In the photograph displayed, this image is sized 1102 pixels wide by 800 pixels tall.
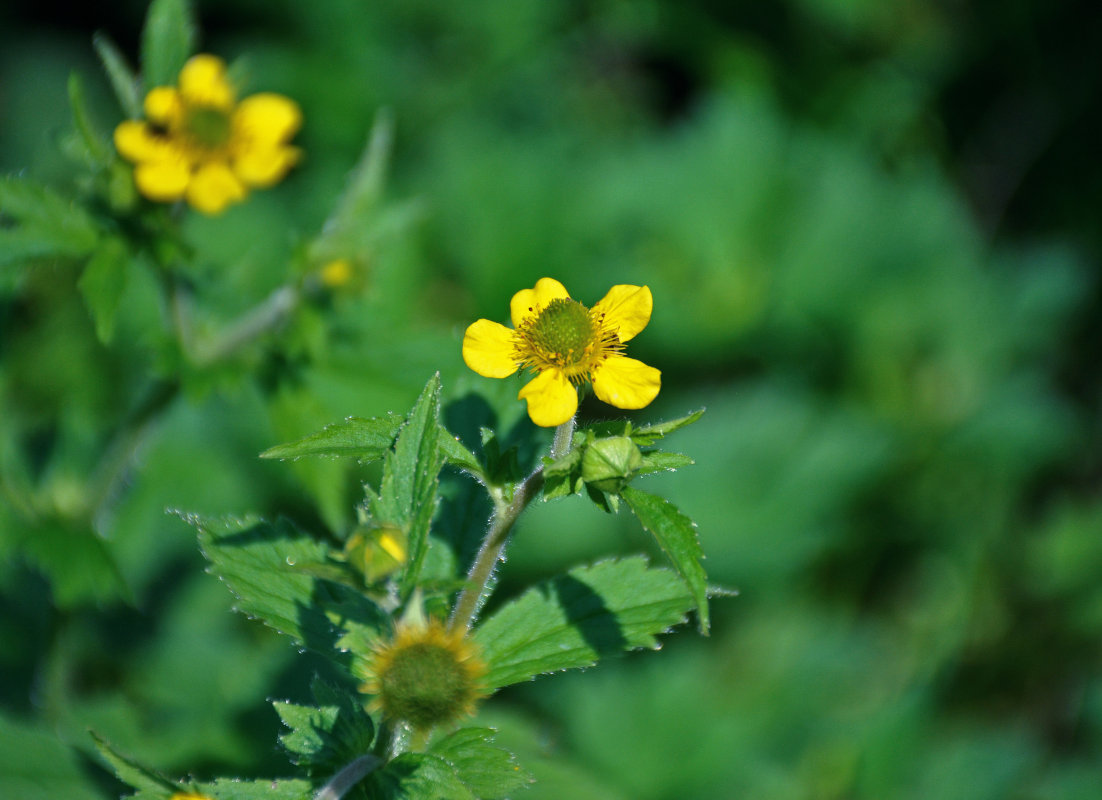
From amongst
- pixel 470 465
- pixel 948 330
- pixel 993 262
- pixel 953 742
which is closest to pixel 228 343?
pixel 470 465

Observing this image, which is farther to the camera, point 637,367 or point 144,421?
point 144,421


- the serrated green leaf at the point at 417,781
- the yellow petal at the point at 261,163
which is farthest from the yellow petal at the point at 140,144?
the serrated green leaf at the point at 417,781

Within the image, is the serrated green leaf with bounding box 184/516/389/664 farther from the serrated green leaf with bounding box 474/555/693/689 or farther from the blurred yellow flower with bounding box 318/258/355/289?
the blurred yellow flower with bounding box 318/258/355/289

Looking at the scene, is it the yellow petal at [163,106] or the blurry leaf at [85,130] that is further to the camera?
the yellow petal at [163,106]

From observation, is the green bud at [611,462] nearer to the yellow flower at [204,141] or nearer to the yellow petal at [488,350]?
the yellow petal at [488,350]

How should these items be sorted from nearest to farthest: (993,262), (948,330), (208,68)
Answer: (208,68) → (948,330) → (993,262)

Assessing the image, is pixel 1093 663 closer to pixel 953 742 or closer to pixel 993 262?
pixel 953 742

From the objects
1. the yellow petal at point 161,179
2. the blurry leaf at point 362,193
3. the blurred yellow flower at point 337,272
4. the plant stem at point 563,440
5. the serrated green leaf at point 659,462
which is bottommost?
the serrated green leaf at point 659,462
